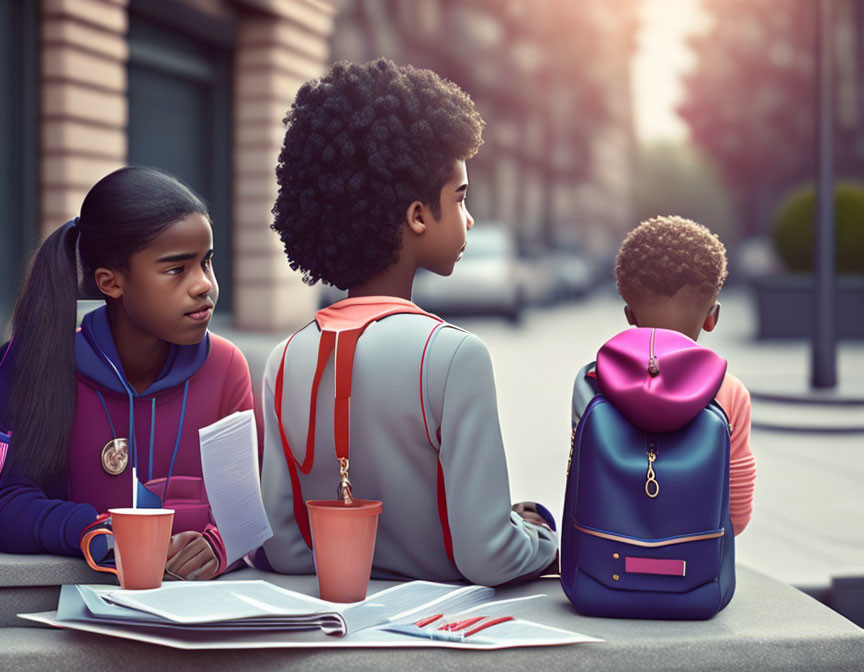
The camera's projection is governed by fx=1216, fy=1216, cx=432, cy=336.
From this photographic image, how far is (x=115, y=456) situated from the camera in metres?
2.93

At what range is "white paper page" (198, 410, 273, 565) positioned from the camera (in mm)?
2824

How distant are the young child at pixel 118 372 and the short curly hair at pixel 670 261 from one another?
1.02 metres

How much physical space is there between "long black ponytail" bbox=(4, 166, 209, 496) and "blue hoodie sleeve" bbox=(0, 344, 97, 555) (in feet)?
0.12

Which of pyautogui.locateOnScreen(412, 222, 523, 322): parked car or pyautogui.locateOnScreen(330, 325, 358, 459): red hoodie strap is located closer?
pyautogui.locateOnScreen(330, 325, 358, 459): red hoodie strap

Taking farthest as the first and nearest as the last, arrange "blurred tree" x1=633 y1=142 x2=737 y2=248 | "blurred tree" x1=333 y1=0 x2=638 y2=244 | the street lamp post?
"blurred tree" x1=633 y1=142 x2=737 y2=248
"blurred tree" x1=333 y1=0 x2=638 y2=244
the street lamp post

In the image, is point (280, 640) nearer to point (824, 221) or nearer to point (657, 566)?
point (657, 566)

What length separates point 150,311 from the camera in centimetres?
291

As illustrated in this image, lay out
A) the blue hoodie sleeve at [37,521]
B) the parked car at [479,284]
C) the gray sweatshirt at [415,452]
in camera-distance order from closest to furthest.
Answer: the gray sweatshirt at [415,452], the blue hoodie sleeve at [37,521], the parked car at [479,284]

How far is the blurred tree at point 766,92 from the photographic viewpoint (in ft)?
122

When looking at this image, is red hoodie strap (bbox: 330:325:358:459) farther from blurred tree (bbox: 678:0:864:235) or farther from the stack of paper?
blurred tree (bbox: 678:0:864:235)

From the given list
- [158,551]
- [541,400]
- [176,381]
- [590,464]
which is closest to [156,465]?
[176,381]

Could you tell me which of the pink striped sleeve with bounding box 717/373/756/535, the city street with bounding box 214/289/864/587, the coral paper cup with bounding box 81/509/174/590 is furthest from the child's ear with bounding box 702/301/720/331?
the city street with bounding box 214/289/864/587

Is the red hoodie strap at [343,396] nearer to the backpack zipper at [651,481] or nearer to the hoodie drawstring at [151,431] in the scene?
the hoodie drawstring at [151,431]

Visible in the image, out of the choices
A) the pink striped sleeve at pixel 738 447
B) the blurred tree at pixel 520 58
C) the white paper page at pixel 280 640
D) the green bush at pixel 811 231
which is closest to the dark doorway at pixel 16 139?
the white paper page at pixel 280 640
